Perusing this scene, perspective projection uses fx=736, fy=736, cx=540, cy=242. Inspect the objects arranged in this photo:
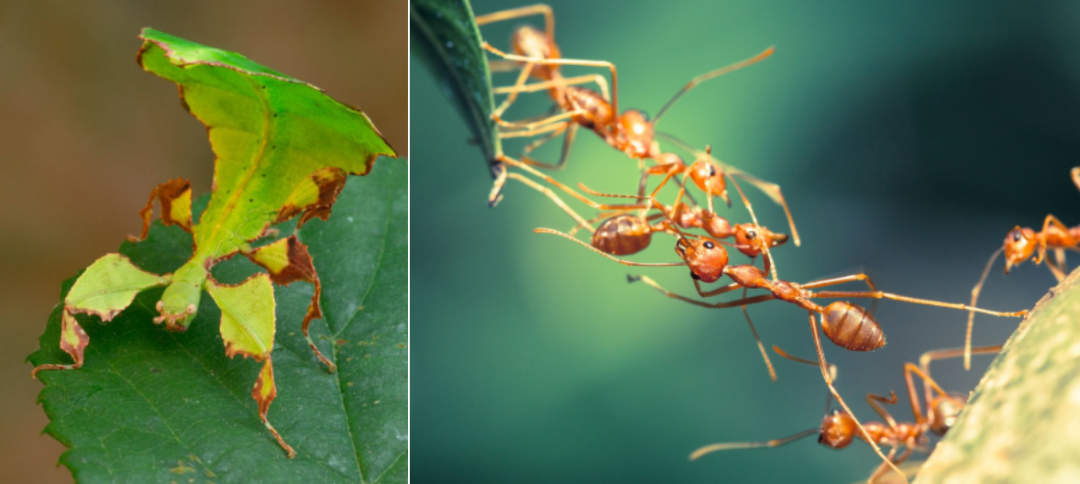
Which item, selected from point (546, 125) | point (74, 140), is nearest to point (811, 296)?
point (546, 125)

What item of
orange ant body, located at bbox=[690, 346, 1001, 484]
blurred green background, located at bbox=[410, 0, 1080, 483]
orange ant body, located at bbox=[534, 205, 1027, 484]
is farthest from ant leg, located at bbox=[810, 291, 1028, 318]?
blurred green background, located at bbox=[410, 0, 1080, 483]

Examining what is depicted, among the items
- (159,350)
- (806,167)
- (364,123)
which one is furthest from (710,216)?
(159,350)

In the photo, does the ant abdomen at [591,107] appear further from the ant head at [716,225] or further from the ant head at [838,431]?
the ant head at [838,431]

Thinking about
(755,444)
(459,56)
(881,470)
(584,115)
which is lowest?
(755,444)

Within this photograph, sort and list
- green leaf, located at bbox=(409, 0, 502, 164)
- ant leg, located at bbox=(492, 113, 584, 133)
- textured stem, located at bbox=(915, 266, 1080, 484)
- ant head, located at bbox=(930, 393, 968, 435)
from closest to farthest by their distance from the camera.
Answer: textured stem, located at bbox=(915, 266, 1080, 484) → green leaf, located at bbox=(409, 0, 502, 164) → ant head, located at bbox=(930, 393, 968, 435) → ant leg, located at bbox=(492, 113, 584, 133)

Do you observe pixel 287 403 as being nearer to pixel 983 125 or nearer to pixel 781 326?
pixel 781 326

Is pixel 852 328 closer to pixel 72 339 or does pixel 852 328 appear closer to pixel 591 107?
pixel 591 107

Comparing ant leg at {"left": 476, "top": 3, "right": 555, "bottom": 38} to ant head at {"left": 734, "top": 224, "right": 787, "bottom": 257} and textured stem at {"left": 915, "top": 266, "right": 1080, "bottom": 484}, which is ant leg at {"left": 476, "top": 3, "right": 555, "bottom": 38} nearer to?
ant head at {"left": 734, "top": 224, "right": 787, "bottom": 257}
